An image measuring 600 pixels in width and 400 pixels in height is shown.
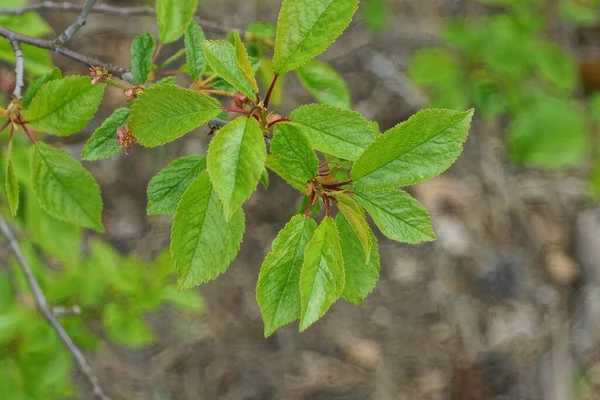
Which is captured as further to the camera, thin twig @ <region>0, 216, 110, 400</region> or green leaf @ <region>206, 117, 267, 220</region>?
thin twig @ <region>0, 216, 110, 400</region>

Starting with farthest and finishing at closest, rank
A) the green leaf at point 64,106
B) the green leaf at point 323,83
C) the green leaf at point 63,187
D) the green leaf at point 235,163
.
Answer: the green leaf at point 323,83 → the green leaf at point 63,187 → the green leaf at point 64,106 → the green leaf at point 235,163

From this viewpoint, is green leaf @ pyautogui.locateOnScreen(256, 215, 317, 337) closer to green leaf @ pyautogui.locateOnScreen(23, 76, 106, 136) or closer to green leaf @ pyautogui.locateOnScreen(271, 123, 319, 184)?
green leaf @ pyautogui.locateOnScreen(271, 123, 319, 184)

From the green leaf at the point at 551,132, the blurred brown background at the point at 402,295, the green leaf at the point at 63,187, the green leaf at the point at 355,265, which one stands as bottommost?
the blurred brown background at the point at 402,295

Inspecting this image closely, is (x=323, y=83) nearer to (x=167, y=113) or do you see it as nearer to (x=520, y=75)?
(x=167, y=113)

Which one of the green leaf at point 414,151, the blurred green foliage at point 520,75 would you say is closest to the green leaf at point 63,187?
the green leaf at point 414,151

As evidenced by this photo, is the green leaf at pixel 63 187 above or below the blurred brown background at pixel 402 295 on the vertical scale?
above

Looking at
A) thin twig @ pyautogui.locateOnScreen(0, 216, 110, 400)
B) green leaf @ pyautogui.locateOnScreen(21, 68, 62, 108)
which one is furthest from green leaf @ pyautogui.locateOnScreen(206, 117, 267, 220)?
thin twig @ pyautogui.locateOnScreen(0, 216, 110, 400)

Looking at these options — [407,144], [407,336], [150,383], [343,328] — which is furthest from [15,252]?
[407,336]

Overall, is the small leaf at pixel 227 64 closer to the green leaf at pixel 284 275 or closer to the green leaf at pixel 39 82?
the green leaf at pixel 284 275
